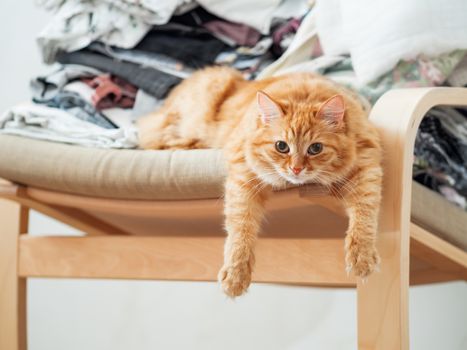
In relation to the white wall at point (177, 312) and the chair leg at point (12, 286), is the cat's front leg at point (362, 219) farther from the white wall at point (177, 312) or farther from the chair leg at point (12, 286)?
the white wall at point (177, 312)

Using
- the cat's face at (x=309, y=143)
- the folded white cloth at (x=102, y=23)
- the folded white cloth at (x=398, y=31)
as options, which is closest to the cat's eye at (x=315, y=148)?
the cat's face at (x=309, y=143)

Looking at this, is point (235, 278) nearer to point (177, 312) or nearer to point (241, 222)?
point (241, 222)

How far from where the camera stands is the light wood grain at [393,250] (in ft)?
3.40

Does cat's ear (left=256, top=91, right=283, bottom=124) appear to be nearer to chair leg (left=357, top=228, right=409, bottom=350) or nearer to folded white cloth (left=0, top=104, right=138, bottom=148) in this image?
chair leg (left=357, top=228, right=409, bottom=350)

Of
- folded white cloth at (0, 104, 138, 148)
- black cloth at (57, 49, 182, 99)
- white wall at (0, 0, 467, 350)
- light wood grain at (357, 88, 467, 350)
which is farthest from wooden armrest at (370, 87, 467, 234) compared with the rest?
white wall at (0, 0, 467, 350)

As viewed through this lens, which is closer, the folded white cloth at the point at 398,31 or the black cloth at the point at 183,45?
the folded white cloth at the point at 398,31

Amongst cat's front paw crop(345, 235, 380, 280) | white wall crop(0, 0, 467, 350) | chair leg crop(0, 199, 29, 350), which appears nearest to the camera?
cat's front paw crop(345, 235, 380, 280)

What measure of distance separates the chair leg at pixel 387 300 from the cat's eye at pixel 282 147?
19cm

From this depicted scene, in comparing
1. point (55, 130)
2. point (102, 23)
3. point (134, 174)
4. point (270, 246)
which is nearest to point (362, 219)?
point (270, 246)

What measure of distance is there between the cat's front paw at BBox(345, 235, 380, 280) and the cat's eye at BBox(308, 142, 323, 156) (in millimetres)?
137

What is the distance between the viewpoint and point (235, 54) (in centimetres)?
171

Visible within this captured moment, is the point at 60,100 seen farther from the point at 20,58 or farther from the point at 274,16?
the point at 20,58

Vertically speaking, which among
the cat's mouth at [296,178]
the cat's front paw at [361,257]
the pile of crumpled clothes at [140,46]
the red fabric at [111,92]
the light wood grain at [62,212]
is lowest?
the cat's front paw at [361,257]

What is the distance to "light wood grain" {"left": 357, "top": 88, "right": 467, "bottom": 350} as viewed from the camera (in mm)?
1037
